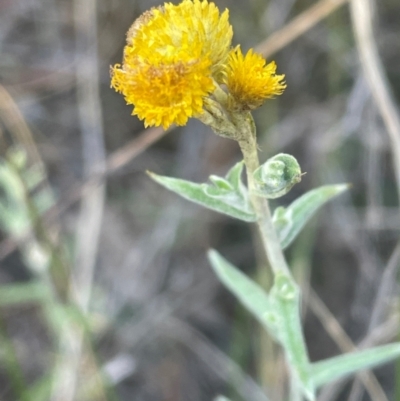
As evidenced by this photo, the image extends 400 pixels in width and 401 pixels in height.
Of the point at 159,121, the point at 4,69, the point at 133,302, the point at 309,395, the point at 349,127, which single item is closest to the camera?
the point at 159,121

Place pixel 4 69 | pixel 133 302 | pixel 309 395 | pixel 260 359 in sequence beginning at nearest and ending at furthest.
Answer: pixel 309 395, pixel 260 359, pixel 133 302, pixel 4 69

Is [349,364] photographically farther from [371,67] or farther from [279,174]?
[371,67]

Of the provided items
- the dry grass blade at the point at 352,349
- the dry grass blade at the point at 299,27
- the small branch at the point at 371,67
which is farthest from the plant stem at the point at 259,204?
the dry grass blade at the point at 299,27

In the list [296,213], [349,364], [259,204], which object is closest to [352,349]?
[349,364]

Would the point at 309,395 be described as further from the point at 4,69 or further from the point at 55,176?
the point at 4,69

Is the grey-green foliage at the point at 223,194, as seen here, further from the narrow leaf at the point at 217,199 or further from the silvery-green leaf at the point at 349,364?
the silvery-green leaf at the point at 349,364

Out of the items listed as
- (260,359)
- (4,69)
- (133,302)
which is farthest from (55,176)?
(260,359)

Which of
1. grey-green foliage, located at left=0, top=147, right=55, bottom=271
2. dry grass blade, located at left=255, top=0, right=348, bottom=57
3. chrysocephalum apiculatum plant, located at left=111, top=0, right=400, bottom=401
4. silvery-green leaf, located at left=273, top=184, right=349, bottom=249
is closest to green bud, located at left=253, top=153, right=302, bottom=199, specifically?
chrysocephalum apiculatum plant, located at left=111, top=0, right=400, bottom=401
